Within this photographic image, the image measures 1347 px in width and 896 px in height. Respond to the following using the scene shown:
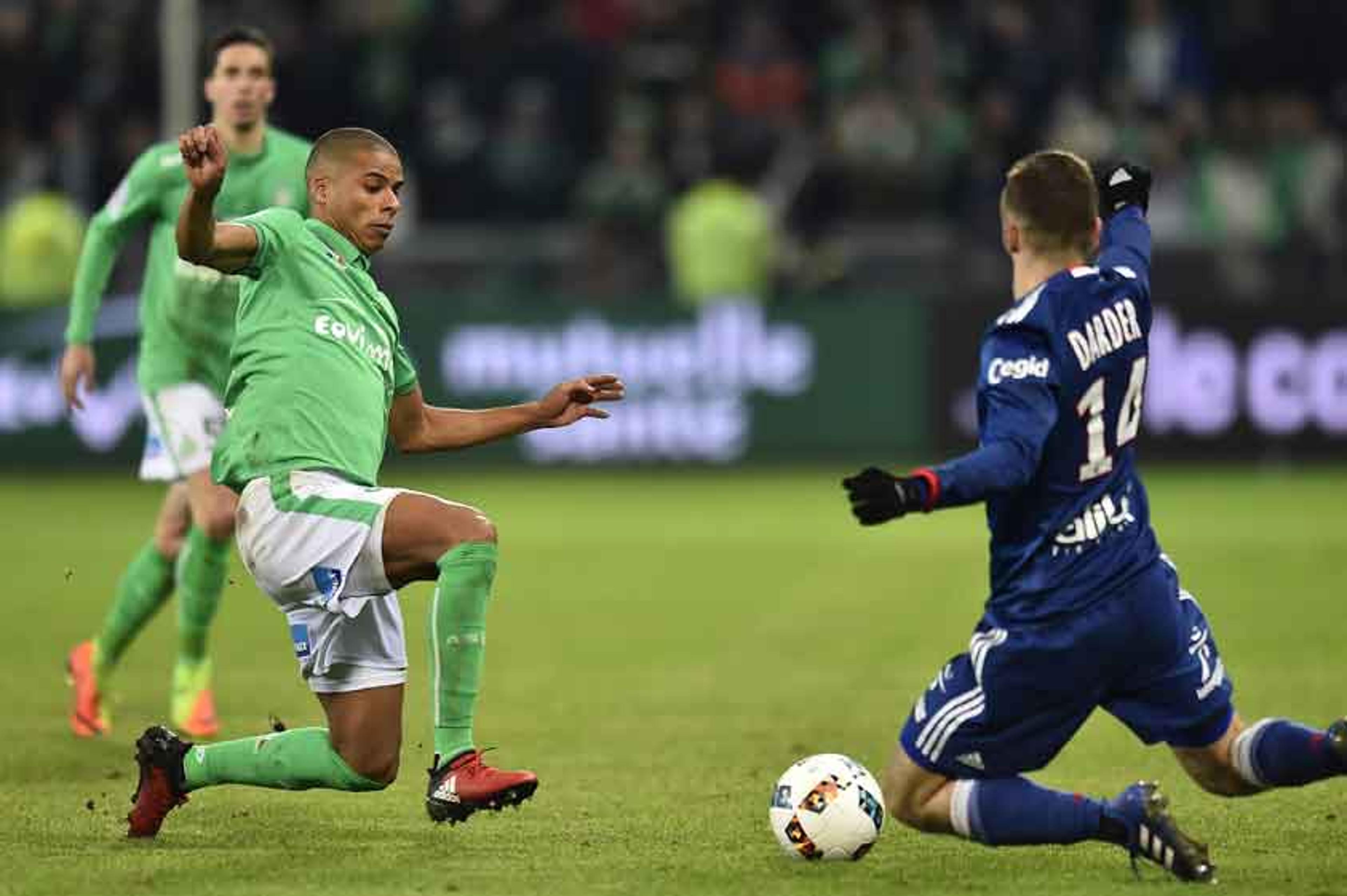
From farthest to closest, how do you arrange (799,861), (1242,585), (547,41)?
(547,41)
(1242,585)
(799,861)

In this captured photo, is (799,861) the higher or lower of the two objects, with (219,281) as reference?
lower

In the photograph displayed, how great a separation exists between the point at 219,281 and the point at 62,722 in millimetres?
1804

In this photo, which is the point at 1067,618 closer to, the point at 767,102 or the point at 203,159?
Answer: the point at 203,159

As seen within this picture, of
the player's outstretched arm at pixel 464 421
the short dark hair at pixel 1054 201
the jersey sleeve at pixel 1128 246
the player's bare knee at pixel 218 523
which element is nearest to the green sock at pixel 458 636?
the player's outstretched arm at pixel 464 421

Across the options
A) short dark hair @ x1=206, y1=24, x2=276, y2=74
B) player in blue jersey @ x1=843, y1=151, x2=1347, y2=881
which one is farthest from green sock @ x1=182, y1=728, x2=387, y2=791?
short dark hair @ x1=206, y1=24, x2=276, y2=74

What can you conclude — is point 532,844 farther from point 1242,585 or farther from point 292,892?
point 1242,585

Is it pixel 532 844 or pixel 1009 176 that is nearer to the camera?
pixel 1009 176

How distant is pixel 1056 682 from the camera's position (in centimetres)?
612

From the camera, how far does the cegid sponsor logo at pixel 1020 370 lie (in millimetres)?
6062

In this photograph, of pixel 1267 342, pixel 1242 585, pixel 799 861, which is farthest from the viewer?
pixel 1267 342

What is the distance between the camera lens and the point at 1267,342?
1961 centimetres

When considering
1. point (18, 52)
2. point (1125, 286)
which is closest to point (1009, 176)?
point (1125, 286)

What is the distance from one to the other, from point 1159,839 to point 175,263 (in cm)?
479

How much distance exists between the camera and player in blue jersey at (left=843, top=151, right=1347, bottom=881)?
6113 mm
